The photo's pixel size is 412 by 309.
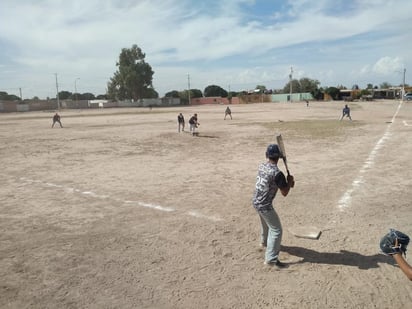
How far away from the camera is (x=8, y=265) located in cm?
515

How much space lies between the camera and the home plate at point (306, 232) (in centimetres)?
594

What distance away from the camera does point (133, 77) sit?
105 m

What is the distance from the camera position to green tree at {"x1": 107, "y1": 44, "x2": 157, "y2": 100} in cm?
10612

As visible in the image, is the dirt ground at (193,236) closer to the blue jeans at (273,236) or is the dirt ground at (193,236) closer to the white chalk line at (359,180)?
the white chalk line at (359,180)

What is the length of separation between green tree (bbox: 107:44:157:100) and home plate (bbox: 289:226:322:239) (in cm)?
10361

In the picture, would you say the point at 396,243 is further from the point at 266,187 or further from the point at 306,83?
the point at 306,83

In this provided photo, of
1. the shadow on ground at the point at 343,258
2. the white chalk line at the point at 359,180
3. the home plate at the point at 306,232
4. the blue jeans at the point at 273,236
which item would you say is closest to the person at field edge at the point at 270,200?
the blue jeans at the point at 273,236

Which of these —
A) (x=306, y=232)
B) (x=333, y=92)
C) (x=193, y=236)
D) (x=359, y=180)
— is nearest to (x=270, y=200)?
(x=306, y=232)

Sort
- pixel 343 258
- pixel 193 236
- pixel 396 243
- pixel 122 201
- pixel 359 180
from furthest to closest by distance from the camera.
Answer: pixel 359 180 < pixel 122 201 < pixel 193 236 < pixel 343 258 < pixel 396 243

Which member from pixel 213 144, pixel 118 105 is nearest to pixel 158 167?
pixel 213 144

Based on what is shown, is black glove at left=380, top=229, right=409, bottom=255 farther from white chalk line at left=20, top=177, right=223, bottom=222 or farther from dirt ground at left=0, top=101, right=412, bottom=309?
white chalk line at left=20, top=177, right=223, bottom=222

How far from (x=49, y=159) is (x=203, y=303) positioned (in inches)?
485

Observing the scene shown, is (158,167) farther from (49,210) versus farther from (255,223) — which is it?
(255,223)

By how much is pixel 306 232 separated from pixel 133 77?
10386 centimetres
